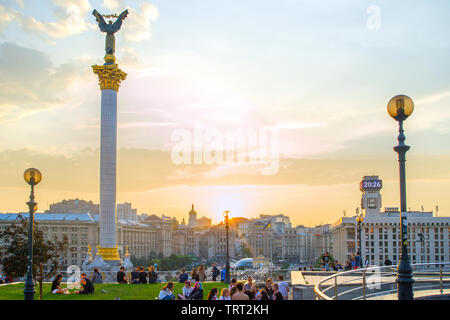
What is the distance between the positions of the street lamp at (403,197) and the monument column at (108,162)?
39.0m

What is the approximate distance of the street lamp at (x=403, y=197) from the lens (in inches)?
446

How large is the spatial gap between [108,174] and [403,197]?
39.6 metres

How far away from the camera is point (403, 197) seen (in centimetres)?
1189

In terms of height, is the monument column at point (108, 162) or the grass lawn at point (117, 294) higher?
the monument column at point (108, 162)

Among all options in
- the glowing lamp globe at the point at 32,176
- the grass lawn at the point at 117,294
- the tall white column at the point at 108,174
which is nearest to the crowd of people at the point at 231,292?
the grass lawn at the point at 117,294

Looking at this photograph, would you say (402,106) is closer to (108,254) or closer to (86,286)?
(86,286)

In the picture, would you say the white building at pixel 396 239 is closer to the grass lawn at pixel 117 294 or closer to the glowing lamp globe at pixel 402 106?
the grass lawn at pixel 117 294

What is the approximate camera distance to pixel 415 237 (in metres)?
108

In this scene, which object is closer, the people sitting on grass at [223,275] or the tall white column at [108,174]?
the people sitting on grass at [223,275]

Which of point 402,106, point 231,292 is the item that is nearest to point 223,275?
point 231,292

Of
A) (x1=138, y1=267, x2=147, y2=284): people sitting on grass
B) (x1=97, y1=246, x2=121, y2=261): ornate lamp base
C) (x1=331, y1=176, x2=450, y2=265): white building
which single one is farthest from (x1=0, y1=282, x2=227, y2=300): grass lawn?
(x1=331, y1=176, x2=450, y2=265): white building
